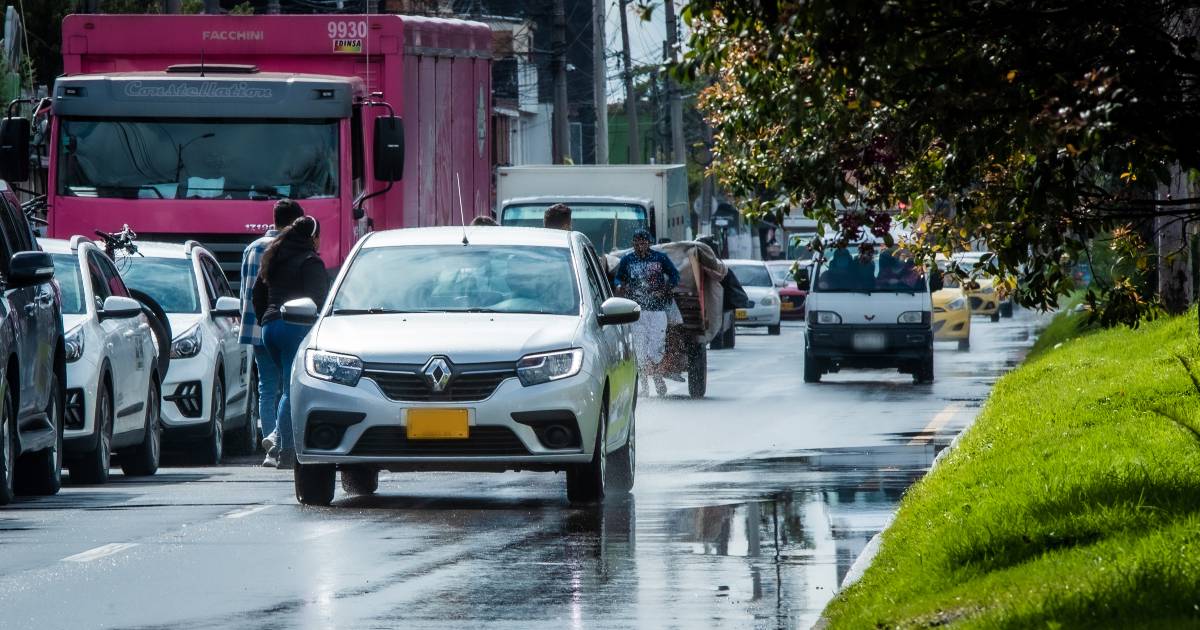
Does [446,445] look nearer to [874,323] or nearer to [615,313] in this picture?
[615,313]

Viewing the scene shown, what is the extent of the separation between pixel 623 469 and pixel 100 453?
3.44 meters

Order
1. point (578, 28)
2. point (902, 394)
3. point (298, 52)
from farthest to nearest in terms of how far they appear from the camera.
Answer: point (578, 28)
point (902, 394)
point (298, 52)

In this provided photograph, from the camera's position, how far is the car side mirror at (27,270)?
12797 mm

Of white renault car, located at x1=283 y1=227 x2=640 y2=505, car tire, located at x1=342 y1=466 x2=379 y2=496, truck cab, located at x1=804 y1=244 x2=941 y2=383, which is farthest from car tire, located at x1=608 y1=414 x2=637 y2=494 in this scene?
truck cab, located at x1=804 y1=244 x2=941 y2=383

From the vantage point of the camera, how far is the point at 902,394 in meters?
25.6

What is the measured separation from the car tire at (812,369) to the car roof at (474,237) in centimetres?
1389

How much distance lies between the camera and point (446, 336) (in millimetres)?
12875

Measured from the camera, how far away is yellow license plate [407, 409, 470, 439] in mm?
12562

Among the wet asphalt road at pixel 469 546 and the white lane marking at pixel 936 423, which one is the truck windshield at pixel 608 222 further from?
the wet asphalt road at pixel 469 546

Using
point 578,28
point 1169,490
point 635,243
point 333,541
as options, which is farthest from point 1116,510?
point 578,28

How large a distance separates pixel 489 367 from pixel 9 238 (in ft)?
9.98

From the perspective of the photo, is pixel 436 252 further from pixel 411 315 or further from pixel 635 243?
pixel 635 243

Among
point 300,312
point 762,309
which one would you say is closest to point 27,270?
point 300,312

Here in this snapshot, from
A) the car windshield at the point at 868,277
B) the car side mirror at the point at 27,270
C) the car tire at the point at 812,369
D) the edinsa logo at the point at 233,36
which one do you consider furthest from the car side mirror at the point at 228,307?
the car windshield at the point at 868,277
